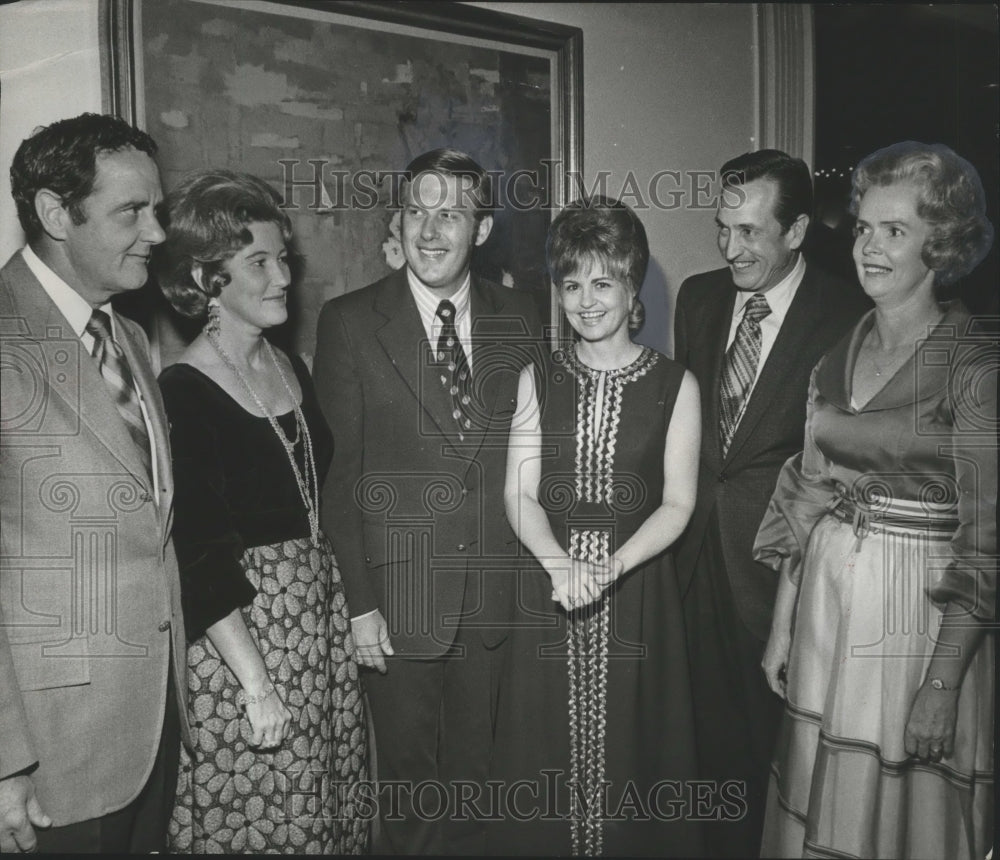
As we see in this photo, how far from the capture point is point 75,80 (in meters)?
2.16

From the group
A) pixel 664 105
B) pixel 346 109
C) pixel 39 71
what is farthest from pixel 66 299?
pixel 664 105

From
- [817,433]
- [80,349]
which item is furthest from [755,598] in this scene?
[80,349]

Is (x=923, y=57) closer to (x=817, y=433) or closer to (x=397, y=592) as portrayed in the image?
(x=817, y=433)

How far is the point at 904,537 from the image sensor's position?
220 cm

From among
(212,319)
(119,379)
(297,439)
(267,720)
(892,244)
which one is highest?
(892,244)

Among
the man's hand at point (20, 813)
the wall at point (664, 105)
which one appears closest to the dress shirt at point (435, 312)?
the wall at point (664, 105)

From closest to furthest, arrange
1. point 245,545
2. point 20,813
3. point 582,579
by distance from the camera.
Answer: point 20,813
point 245,545
point 582,579

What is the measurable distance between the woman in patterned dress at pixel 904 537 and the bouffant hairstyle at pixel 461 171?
2.83ft

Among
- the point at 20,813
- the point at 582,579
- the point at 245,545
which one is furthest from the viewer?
the point at 582,579

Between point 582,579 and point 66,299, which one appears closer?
point 66,299

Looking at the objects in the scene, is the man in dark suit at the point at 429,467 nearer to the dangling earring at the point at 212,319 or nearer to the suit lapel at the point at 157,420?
the dangling earring at the point at 212,319

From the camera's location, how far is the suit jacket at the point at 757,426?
2.28 metres

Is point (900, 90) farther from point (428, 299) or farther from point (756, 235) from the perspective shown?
point (428, 299)

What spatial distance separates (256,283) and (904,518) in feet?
5.12
